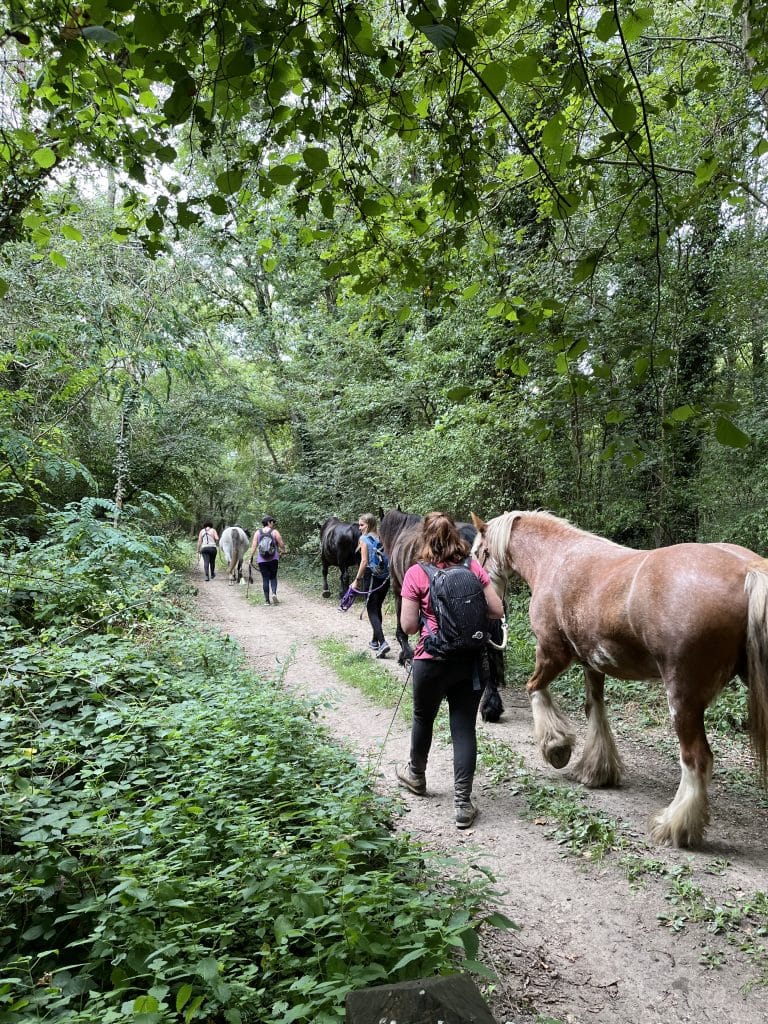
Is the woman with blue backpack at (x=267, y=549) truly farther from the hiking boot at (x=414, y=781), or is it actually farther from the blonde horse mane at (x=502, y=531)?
the hiking boot at (x=414, y=781)

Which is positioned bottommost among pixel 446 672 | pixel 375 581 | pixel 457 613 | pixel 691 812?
pixel 691 812

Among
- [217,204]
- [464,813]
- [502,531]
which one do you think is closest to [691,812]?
[464,813]

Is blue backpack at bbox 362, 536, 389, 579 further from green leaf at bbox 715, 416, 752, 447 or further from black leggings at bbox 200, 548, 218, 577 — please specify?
black leggings at bbox 200, 548, 218, 577

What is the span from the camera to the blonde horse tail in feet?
11.1

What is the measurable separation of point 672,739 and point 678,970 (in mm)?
3132

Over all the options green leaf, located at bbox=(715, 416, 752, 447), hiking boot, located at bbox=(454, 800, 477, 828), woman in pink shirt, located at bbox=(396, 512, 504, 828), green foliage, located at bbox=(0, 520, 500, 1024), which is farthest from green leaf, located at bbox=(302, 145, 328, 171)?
hiking boot, located at bbox=(454, 800, 477, 828)

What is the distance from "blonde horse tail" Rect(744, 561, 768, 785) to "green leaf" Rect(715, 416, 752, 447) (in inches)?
75.5

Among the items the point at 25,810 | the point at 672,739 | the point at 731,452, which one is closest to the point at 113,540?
the point at 25,810

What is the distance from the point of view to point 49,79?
2.89m

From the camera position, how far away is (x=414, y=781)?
4.47 metres

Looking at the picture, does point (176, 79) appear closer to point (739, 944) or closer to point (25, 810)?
point (25, 810)

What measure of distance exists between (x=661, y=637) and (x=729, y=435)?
2278 mm

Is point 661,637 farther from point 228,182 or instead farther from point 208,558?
point 208,558

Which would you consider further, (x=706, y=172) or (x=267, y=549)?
(x=267, y=549)
